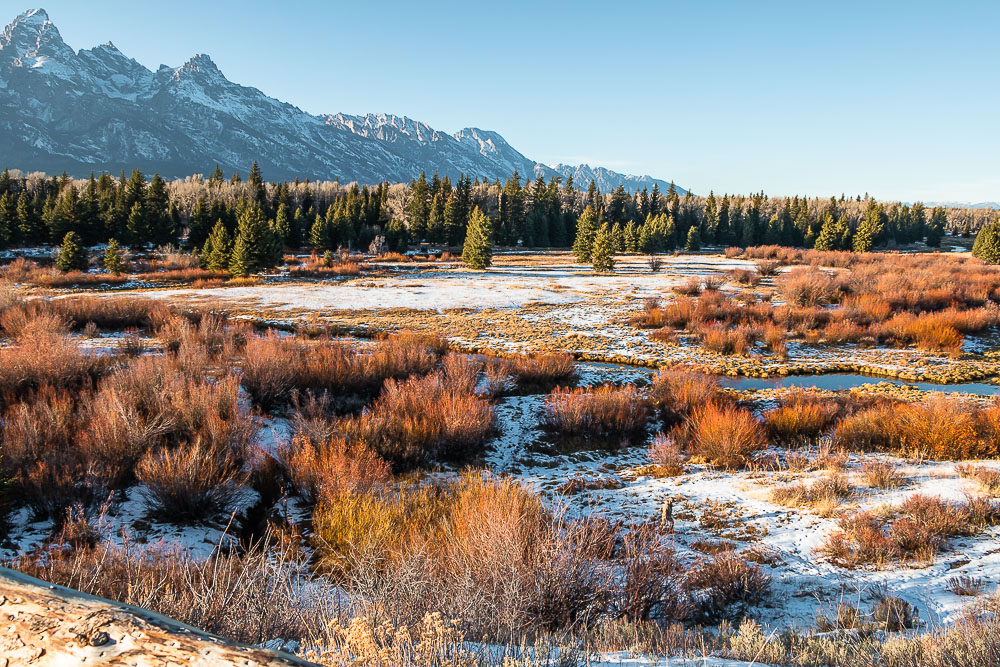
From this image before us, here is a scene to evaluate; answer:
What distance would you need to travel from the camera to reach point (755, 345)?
18.9 m

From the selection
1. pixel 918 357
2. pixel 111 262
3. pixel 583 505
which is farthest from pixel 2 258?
pixel 918 357

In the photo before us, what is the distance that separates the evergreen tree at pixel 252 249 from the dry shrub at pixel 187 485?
114ft

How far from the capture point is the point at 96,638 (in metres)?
1.48

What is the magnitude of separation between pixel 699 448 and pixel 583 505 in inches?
130

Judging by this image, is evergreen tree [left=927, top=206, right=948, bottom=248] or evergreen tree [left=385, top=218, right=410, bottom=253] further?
evergreen tree [left=927, top=206, right=948, bottom=248]

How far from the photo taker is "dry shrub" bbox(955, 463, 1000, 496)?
6336 millimetres

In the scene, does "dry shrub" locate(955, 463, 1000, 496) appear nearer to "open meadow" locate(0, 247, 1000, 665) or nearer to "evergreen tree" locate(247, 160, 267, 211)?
"open meadow" locate(0, 247, 1000, 665)

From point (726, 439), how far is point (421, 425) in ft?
18.3

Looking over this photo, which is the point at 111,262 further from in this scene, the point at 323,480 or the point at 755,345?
the point at 755,345

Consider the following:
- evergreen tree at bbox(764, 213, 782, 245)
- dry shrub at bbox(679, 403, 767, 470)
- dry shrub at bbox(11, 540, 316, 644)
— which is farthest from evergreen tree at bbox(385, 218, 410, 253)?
evergreen tree at bbox(764, 213, 782, 245)

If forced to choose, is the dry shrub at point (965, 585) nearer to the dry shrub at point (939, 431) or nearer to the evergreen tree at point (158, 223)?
the dry shrub at point (939, 431)

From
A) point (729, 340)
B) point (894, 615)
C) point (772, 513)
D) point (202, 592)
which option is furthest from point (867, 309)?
point (202, 592)

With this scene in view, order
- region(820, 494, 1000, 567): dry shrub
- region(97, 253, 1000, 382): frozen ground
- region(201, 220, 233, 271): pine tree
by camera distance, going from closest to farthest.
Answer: region(820, 494, 1000, 567): dry shrub < region(97, 253, 1000, 382): frozen ground < region(201, 220, 233, 271): pine tree

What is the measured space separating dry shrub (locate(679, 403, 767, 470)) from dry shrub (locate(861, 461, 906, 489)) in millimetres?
1738
